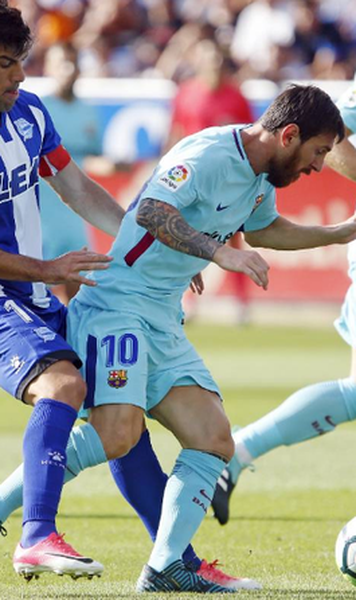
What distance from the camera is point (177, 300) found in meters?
5.23

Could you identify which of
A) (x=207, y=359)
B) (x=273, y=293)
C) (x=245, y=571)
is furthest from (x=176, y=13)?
(x=245, y=571)

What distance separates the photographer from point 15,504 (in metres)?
5.08

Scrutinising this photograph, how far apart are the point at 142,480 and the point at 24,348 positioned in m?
0.80

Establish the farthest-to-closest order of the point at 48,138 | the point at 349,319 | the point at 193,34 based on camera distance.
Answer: the point at 193,34 < the point at 349,319 < the point at 48,138

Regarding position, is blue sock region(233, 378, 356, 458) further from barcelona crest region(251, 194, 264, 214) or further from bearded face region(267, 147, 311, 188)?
bearded face region(267, 147, 311, 188)

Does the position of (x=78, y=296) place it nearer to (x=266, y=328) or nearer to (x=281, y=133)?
(x=281, y=133)

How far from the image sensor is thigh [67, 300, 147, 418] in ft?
16.1

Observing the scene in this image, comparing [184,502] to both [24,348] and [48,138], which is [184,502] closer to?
[24,348]

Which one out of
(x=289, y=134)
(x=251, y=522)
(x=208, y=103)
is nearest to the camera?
(x=289, y=134)

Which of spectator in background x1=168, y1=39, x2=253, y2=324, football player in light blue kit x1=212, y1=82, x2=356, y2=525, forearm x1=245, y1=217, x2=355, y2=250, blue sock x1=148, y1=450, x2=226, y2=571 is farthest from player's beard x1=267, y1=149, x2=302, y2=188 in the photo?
spectator in background x1=168, y1=39, x2=253, y2=324

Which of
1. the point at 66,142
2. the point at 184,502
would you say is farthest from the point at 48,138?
the point at 66,142

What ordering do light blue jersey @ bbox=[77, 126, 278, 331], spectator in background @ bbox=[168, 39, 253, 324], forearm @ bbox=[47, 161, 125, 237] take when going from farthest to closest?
spectator in background @ bbox=[168, 39, 253, 324]
forearm @ bbox=[47, 161, 125, 237]
light blue jersey @ bbox=[77, 126, 278, 331]

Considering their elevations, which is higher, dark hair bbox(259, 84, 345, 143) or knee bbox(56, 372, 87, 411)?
dark hair bbox(259, 84, 345, 143)

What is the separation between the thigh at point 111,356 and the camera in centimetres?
490
